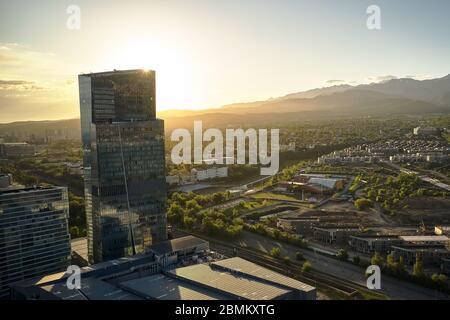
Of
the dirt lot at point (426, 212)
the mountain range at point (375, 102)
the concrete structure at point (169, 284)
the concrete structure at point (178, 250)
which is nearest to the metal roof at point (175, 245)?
the concrete structure at point (178, 250)

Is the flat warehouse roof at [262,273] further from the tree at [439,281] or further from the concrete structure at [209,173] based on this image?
the concrete structure at [209,173]

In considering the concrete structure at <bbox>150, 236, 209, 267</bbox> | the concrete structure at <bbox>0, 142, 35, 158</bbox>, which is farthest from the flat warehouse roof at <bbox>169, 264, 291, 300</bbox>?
the concrete structure at <bbox>0, 142, 35, 158</bbox>

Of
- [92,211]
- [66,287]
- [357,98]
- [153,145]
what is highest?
[357,98]

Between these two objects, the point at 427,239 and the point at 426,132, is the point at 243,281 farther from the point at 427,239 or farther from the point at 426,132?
the point at 426,132

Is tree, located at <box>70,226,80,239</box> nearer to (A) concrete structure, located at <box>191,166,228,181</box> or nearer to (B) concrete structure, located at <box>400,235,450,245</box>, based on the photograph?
(B) concrete structure, located at <box>400,235,450,245</box>

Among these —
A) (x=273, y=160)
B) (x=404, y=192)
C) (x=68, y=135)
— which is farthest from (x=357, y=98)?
(x=404, y=192)

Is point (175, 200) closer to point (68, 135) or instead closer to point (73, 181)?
point (73, 181)

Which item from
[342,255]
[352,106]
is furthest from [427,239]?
[352,106]

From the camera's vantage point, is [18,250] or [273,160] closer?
[18,250]
